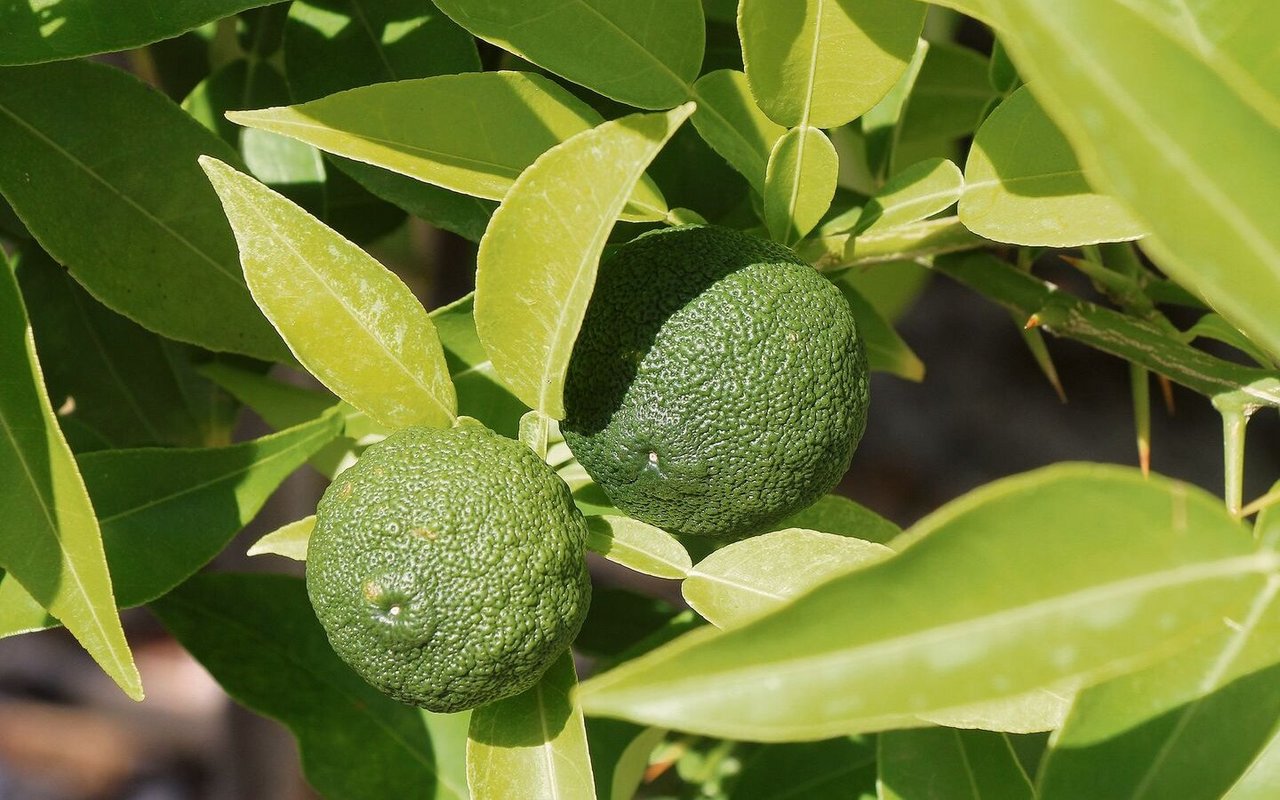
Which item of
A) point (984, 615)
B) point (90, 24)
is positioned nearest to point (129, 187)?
point (90, 24)

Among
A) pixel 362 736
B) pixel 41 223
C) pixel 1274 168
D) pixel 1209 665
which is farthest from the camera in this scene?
pixel 362 736

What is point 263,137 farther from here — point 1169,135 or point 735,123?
point 1169,135

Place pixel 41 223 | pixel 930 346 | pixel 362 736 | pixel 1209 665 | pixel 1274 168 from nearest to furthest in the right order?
pixel 1274 168, pixel 1209 665, pixel 41 223, pixel 362 736, pixel 930 346

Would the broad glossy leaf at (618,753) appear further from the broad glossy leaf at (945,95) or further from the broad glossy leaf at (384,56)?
the broad glossy leaf at (945,95)

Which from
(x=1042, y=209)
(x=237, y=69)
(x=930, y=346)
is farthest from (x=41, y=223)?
(x=930, y=346)

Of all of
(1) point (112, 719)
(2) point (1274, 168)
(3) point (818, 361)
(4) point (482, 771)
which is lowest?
(1) point (112, 719)

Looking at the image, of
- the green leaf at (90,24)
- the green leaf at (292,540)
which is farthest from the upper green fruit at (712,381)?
the green leaf at (90,24)

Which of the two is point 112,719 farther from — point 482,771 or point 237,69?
point 482,771
